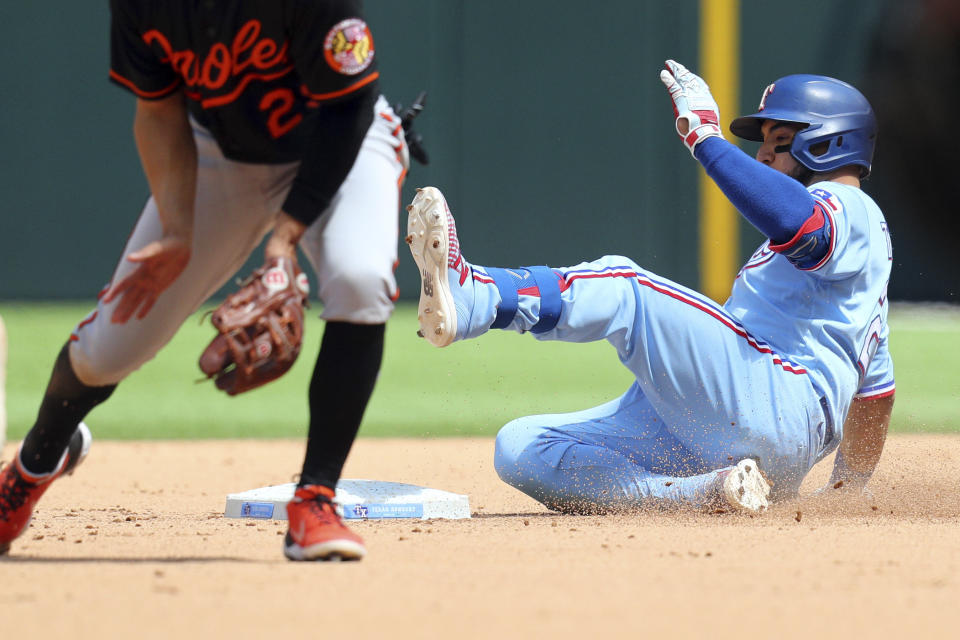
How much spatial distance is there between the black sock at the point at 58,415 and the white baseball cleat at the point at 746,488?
1.42 meters

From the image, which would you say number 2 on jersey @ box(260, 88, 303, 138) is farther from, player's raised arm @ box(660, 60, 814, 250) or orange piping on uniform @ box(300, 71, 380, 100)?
player's raised arm @ box(660, 60, 814, 250)

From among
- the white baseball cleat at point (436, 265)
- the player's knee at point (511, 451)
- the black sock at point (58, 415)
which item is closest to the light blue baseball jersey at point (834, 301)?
the player's knee at point (511, 451)

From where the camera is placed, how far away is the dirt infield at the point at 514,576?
1.79m

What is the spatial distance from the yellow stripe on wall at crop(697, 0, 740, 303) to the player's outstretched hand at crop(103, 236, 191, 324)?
581 cm

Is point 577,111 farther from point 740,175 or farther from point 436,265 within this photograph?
point 436,265

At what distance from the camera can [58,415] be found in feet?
8.16

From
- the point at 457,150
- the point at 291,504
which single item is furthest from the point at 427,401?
the point at 291,504

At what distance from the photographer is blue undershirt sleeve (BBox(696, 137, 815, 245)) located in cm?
288

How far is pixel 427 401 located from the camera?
232 inches

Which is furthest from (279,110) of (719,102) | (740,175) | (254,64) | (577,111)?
(719,102)

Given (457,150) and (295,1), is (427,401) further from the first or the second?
(295,1)

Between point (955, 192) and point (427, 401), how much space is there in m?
4.15

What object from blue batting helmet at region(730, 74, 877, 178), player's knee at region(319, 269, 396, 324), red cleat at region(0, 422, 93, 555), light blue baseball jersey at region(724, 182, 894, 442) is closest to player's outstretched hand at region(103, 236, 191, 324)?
player's knee at region(319, 269, 396, 324)

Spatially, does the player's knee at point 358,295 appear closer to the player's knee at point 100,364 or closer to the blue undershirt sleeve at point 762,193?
the player's knee at point 100,364
